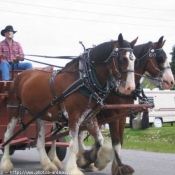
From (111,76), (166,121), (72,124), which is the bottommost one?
(166,121)

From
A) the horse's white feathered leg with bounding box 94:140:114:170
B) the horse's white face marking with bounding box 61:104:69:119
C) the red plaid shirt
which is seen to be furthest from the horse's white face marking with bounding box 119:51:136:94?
the red plaid shirt

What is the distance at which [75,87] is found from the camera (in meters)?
6.78

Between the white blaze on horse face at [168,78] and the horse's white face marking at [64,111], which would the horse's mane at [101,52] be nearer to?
the horse's white face marking at [64,111]

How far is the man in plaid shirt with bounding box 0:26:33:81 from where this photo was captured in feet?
28.4

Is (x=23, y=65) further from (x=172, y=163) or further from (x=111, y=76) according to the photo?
(x=172, y=163)

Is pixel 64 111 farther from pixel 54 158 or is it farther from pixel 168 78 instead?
pixel 168 78

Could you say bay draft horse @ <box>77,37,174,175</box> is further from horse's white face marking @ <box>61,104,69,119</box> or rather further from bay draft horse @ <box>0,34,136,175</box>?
horse's white face marking @ <box>61,104,69,119</box>

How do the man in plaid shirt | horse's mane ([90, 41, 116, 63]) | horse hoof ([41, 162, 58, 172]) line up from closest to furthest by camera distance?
horse's mane ([90, 41, 116, 63])
horse hoof ([41, 162, 58, 172])
the man in plaid shirt

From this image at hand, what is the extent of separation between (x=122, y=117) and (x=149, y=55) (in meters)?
1.33

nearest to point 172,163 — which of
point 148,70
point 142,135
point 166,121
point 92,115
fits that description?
point 148,70

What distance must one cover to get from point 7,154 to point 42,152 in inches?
27.7

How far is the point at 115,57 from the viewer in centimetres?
669

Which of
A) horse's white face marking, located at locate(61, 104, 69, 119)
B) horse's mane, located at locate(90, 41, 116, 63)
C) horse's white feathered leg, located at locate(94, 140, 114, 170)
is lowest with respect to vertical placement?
horse's white feathered leg, located at locate(94, 140, 114, 170)

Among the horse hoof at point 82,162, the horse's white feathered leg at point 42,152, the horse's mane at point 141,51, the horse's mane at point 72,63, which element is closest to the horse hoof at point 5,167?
the horse's white feathered leg at point 42,152
